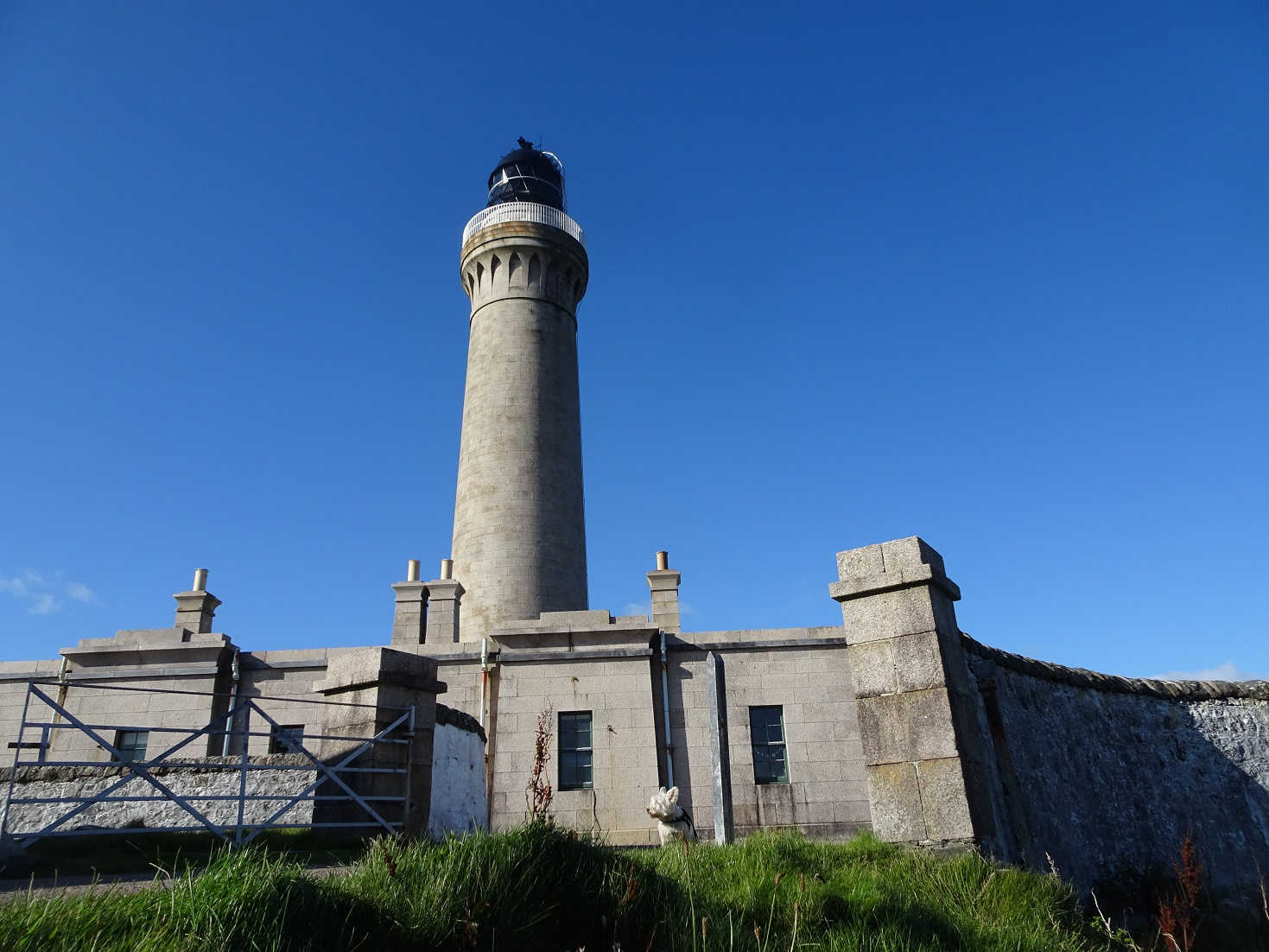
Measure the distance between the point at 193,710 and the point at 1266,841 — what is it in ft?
58.5

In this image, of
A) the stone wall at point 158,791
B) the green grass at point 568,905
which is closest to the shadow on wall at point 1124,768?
the green grass at point 568,905

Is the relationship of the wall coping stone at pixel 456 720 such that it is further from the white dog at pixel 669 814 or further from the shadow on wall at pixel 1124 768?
the shadow on wall at pixel 1124 768

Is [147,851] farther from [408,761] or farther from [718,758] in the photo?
[718,758]

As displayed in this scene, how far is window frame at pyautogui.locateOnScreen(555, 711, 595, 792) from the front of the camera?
16.2 meters

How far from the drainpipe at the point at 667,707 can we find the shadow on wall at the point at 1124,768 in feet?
27.0

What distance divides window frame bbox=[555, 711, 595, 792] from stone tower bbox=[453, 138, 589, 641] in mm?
5325

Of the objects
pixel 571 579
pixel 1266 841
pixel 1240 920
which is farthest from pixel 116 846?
pixel 571 579

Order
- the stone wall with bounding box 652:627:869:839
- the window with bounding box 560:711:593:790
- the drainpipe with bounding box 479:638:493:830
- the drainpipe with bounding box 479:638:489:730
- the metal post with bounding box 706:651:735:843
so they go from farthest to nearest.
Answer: the drainpipe with bounding box 479:638:489:730 → the window with bounding box 560:711:593:790 → the drainpipe with bounding box 479:638:493:830 → the stone wall with bounding box 652:627:869:839 → the metal post with bounding box 706:651:735:843

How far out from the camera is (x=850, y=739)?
16.5m

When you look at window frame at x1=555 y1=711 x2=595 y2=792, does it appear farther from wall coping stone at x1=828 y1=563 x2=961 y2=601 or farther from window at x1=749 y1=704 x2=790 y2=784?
wall coping stone at x1=828 y1=563 x2=961 y2=601

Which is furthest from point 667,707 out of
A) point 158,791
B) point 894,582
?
point 894,582

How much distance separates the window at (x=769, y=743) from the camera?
1639 cm

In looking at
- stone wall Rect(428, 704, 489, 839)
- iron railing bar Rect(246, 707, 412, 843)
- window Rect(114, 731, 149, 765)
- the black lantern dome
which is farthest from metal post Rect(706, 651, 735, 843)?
the black lantern dome

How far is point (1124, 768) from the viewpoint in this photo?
33.3 ft
